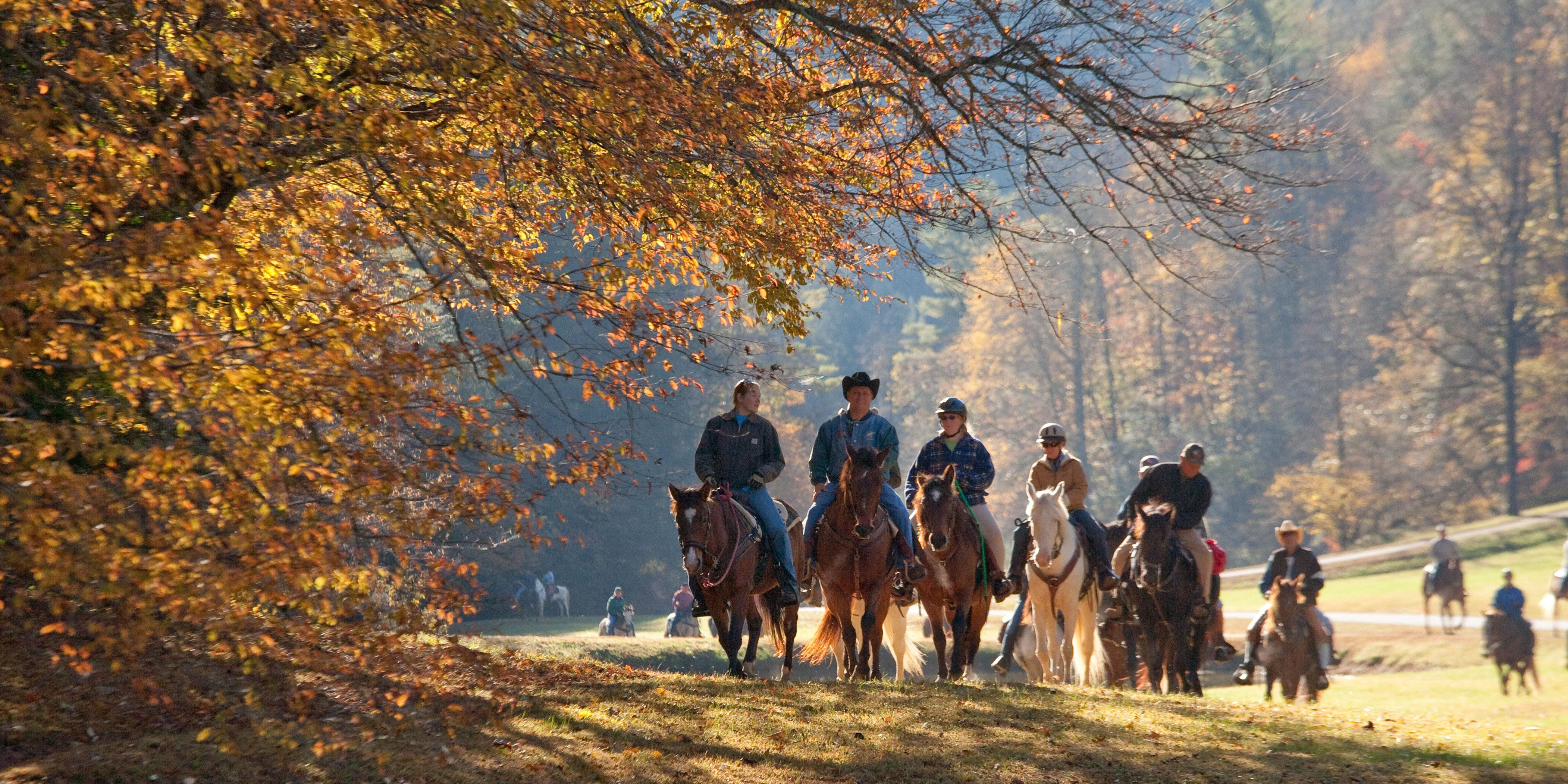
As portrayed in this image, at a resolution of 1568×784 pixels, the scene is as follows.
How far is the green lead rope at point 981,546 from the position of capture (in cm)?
1261

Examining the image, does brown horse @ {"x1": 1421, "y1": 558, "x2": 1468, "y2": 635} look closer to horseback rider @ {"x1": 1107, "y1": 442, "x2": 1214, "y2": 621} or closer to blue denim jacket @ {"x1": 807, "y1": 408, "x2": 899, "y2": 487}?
horseback rider @ {"x1": 1107, "y1": 442, "x2": 1214, "y2": 621}

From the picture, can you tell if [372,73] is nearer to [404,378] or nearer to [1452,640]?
[404,378]

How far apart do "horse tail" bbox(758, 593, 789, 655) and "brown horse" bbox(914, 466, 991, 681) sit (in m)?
1.53

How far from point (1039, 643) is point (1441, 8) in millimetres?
47506

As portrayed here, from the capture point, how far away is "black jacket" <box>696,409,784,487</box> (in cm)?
1220

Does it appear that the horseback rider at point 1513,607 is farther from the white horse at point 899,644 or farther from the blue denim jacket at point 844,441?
the blue denim jacket at point 844,441

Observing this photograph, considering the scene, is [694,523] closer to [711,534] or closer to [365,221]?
[711,534]

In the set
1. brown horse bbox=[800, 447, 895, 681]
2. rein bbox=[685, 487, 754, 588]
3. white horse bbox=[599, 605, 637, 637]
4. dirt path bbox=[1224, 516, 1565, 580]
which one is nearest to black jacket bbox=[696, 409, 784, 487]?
rein bbox=[685, 487, 754, 588]

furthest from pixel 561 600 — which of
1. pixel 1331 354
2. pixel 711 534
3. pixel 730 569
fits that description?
pixel 1331 354

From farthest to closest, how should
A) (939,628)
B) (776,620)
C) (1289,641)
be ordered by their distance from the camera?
(1289,641) → (776,620) → (939,628)

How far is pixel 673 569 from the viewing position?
47.8m

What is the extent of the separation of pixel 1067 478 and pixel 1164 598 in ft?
5.51

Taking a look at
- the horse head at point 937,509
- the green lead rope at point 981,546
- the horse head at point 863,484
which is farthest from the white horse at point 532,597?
the horse head at point 863,484

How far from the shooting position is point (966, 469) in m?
12.7
